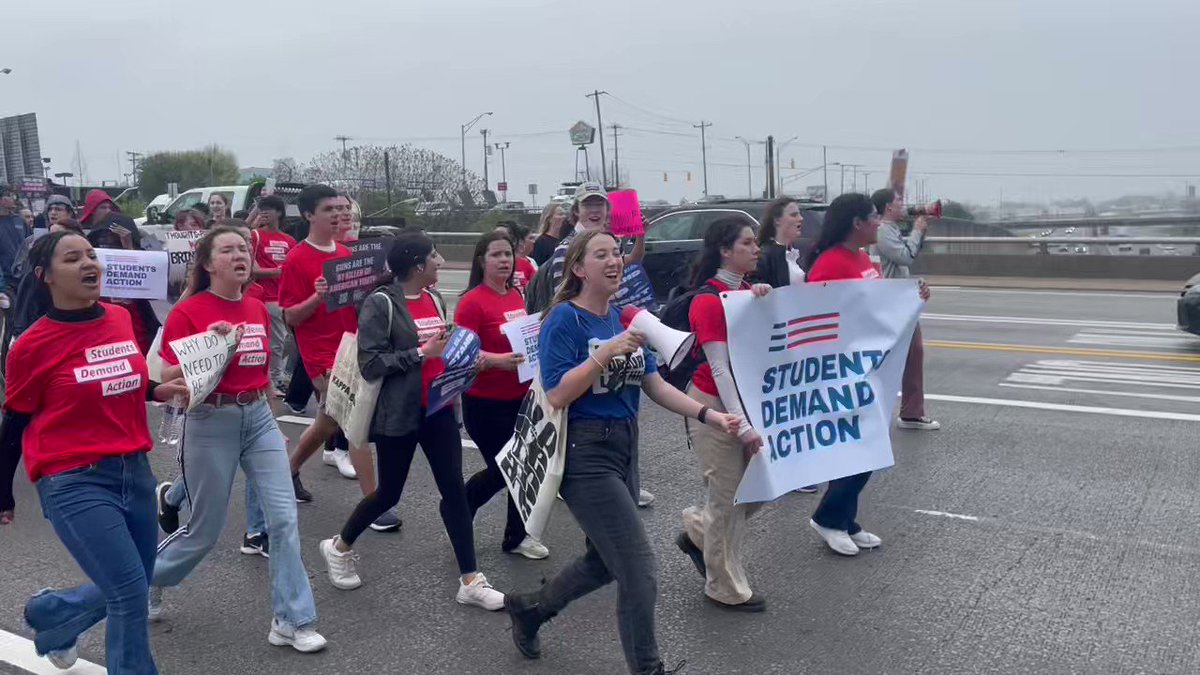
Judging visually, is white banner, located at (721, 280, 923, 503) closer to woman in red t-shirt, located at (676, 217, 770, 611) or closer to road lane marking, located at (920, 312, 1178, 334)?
woman in red t-shirt, located at (676, 217, 770, 611)

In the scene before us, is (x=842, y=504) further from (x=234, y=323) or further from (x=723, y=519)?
(x=234, y=323)

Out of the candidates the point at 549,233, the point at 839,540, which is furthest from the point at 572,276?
the point at 549,233

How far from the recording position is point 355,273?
6.23 m

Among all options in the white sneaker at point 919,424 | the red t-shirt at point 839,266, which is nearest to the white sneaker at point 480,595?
the red t-shirt at point 839,266

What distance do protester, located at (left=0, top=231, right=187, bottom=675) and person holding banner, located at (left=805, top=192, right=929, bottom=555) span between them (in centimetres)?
350

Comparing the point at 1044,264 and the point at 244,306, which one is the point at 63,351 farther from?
the point at 1044,264

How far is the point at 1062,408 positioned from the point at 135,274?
7.52m

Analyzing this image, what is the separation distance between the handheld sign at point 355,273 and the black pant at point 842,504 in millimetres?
2772

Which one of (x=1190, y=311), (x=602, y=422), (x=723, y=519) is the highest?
(x=602, y=422)

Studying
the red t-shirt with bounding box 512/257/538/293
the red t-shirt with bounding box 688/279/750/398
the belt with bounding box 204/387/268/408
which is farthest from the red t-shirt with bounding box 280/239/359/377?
the red t-shirt with bounding box 688/279/750/398

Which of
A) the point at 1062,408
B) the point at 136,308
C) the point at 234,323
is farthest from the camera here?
the point at 1062,408

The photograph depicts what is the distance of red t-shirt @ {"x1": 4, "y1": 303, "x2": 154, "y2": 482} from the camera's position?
4.02 meters

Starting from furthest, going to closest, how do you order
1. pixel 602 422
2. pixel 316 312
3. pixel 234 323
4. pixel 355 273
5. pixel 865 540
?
pixel 316 312
pixel 355 273
pixel 865 540
pixel 234 323
pixel 602 422

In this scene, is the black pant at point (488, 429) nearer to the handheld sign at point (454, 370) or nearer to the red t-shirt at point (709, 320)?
the handheld sign at point (454, 370)
